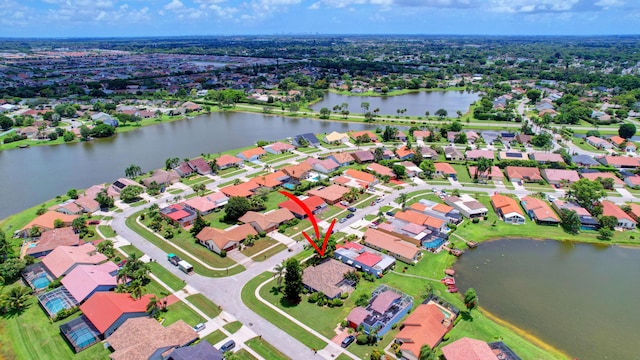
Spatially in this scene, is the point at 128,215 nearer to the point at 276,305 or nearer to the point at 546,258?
the point at 276,305

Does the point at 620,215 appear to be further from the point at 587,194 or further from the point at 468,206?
the point at 468,206

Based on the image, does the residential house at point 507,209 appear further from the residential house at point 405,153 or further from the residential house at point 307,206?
the residential house at point 307,206

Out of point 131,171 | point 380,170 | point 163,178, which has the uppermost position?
point 131,171

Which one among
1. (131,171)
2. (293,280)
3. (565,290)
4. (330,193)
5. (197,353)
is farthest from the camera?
(131,171)

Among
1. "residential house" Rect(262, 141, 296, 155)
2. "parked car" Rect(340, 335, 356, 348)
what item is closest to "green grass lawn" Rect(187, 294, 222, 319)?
"parked car" Rect(340, 335, 356, 348)

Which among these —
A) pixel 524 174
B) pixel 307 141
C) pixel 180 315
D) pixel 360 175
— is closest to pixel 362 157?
pixel 360 175

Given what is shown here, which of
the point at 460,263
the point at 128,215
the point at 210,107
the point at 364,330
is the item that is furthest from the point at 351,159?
the point at 210,107

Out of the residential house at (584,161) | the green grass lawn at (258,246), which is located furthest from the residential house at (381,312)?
the residential house at (584,161)
